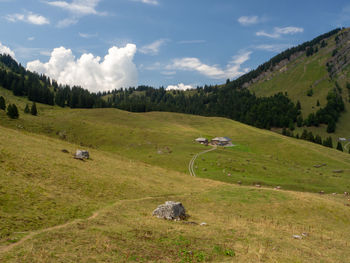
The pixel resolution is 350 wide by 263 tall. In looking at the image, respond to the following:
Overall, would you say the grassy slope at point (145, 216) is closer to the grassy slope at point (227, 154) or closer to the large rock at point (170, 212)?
the large rock at point (170, 212)

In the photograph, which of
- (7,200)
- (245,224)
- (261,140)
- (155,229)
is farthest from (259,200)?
(261,140)

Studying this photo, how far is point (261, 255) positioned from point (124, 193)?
21.2 meters

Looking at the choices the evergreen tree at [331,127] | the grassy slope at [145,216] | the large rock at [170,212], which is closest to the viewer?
the grassy slope at [145,216]

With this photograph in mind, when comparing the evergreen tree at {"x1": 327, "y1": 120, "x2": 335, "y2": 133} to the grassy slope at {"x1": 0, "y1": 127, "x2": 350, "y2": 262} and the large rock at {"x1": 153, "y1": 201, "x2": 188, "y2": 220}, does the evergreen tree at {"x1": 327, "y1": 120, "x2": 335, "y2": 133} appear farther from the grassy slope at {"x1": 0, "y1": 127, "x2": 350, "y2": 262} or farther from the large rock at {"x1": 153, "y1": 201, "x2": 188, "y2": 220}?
the large rock at {"x1": 153, "y1": 201, "x2": 188, "y2": 220}

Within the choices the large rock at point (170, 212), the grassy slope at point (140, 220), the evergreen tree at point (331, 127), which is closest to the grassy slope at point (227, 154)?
the grassy slope at point (140, 220)

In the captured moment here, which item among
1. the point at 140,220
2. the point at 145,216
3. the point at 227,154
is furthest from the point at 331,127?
the point at 140,220

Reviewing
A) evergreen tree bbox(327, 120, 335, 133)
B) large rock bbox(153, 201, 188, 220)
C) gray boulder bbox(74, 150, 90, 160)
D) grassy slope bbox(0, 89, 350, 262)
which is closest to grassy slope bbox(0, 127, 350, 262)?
grassy slope bbox(0, 89, 350, 262)

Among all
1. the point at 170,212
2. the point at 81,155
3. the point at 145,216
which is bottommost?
the point at 145,216

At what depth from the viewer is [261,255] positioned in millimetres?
15836

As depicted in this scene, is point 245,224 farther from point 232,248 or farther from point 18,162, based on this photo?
point 18,162

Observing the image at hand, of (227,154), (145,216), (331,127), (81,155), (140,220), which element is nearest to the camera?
(140,220)

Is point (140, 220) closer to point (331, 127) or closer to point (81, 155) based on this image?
point (81, 155)

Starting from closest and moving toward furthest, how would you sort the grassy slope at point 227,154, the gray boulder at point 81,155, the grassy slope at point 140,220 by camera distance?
the grassy slope at point 140,220
the gray boulder at point 81,155
the grassy slope at point 227,154

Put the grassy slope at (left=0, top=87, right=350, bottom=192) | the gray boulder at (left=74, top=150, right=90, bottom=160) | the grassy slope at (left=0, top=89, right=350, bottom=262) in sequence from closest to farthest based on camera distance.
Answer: the grassy slope at (left=0, top=89, right=350, bottom=262) < the gray boulder at (left=74, top=150, right=90, bottom=160) < the grassy slope at (left=0, top=87, right=350, bottom=192)
